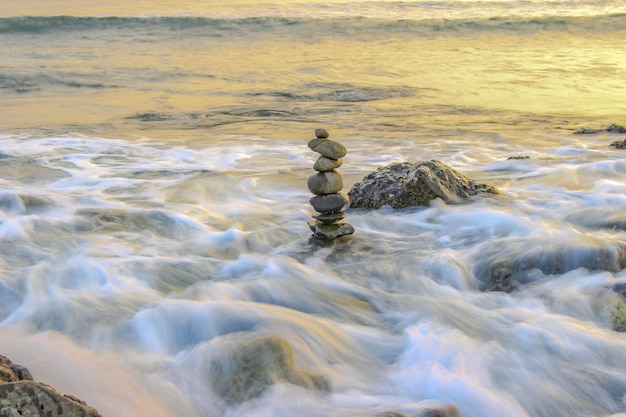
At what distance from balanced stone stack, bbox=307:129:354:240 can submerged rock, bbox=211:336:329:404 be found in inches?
57.7

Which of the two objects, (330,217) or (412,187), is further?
(412,187)

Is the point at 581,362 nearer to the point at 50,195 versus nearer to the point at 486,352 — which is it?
the point at 486,352

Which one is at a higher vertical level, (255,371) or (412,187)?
(412,187)

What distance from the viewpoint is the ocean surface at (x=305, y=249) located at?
2.78 metres

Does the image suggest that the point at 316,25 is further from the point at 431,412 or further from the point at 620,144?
the point at 431,412

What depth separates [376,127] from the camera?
8.36 m

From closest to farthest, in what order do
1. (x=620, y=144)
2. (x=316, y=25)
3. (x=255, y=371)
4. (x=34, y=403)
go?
(x=34, y=403), (x=255, y=371), (x=620, y=144), (x=316, y=25)

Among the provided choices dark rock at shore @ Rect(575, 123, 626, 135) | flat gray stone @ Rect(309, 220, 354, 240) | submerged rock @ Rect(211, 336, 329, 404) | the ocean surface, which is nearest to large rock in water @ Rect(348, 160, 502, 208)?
the ocean surface

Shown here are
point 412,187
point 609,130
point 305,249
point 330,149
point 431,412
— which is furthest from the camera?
point 609,130

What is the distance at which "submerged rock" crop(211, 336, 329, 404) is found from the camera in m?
2.60

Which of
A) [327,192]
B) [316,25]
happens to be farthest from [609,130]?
[316,25]

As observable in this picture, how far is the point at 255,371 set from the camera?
8.79 feet

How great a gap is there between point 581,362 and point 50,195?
163 inches

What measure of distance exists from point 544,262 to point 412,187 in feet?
4.12
